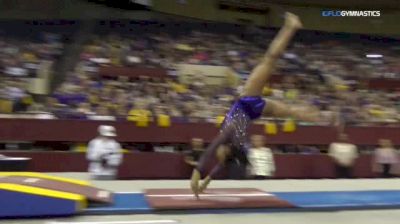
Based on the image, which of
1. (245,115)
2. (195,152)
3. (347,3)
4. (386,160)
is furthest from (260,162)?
(347,3)

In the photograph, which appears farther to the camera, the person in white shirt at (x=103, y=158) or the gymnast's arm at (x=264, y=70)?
the person in white shirt at (x=103, y=158)

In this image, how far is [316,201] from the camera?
20.5ft

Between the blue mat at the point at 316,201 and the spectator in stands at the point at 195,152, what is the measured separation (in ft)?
12.1

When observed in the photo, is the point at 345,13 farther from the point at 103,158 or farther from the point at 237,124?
the point at 237,124

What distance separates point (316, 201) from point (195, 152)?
4.50 metres

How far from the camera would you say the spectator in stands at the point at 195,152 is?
10.3m

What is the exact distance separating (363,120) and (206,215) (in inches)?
325

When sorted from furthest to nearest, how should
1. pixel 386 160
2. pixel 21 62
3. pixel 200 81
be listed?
pixel 200 81, pixel 21 62, pixel 386 160

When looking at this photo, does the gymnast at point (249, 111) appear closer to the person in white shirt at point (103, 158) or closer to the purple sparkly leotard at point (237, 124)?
the purple sparkly leotard at point (237, 124)

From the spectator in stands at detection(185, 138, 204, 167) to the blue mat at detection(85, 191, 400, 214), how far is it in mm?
3701

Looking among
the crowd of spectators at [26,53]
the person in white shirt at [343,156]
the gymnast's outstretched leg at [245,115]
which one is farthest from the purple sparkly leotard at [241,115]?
the crowd of spectators at [26,53]

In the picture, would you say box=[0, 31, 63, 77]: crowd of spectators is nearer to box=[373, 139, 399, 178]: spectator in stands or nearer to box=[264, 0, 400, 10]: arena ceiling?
box=[373, 139, 399, 178]: spectator in stands

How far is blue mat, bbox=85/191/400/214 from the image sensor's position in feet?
17.9

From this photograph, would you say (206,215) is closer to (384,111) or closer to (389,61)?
(384,111)
